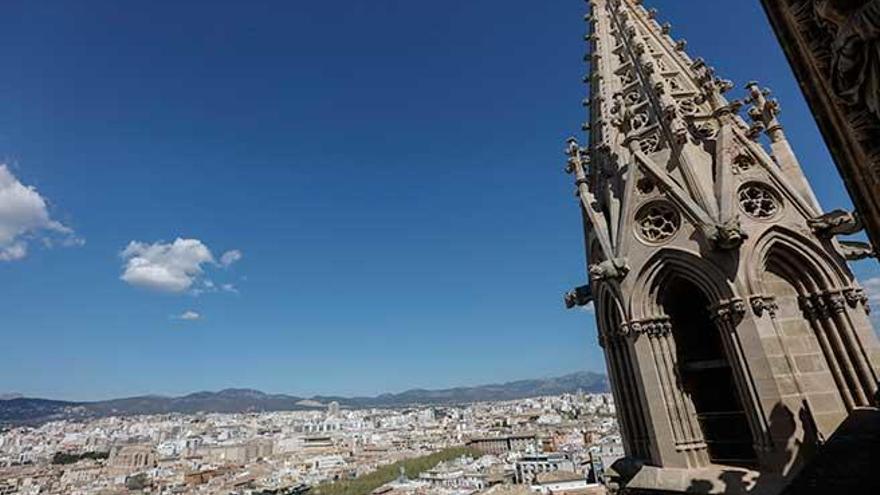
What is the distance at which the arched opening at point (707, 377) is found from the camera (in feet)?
18.6

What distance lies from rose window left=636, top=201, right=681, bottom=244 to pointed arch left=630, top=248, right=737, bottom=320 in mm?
286

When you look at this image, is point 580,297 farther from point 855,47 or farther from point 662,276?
point 855,47

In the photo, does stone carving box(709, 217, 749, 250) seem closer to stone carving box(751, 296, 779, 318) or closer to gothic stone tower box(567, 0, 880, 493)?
gothic stone tower box(567, 0, 880, 493)

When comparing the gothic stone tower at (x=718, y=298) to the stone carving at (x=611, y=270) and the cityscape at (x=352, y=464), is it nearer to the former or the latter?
the stone carving at (x=611, y=270)

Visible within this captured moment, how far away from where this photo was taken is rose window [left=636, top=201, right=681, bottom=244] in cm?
606

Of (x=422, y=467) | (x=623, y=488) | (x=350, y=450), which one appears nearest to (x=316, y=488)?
(x=422, y=467)

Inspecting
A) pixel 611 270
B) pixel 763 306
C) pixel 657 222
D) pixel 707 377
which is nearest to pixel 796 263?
pixel 763 306

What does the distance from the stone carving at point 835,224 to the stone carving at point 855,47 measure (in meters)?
3.40

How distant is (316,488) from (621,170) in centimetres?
8556

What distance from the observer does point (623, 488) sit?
611 cm

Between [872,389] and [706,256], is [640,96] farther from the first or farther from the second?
[872,389]

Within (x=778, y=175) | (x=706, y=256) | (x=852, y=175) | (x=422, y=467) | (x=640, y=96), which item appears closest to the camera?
(x=852, y=175)

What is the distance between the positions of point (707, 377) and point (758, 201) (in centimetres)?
234

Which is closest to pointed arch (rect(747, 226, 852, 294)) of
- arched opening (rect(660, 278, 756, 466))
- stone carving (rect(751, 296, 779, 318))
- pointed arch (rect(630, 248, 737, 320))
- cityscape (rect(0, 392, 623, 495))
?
stone carving (rect(751, 296, 779, 318))
